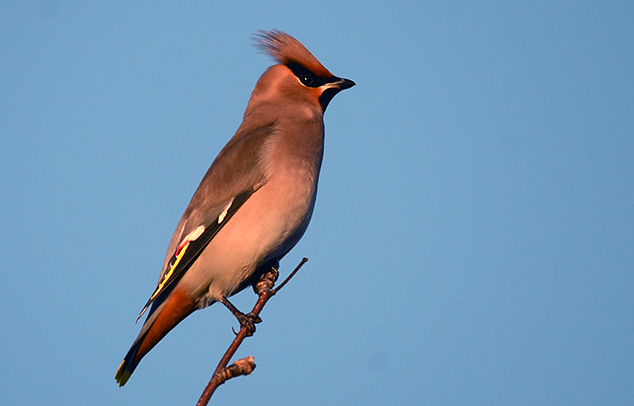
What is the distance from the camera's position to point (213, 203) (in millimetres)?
4762

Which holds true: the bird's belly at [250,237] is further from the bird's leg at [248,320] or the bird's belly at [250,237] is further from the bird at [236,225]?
the bird's leg at [248,320]

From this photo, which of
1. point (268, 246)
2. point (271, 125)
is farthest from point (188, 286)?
point (271, 125)

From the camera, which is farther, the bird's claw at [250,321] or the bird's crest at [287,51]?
the bird's crest at [287,51]

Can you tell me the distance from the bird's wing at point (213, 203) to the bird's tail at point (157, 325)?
6 centimetres

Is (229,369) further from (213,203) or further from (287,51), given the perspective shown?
(287,51)

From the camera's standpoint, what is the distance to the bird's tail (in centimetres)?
450

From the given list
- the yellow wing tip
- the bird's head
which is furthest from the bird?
the bird's head

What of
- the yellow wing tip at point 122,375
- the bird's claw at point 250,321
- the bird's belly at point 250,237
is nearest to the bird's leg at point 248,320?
the bird's claw at point 250,321

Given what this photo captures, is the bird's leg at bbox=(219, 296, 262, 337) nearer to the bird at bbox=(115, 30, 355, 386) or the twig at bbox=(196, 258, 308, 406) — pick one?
the bird at bbox=(115, 30, 355, 386)

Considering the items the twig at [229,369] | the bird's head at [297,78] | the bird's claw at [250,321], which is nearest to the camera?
the twig at [229,369]

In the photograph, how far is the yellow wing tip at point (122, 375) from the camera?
14.5 feet

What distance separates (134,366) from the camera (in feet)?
14.8

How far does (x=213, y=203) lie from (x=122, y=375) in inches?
48.0

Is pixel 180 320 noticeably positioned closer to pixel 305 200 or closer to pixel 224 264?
pixel 224 264
